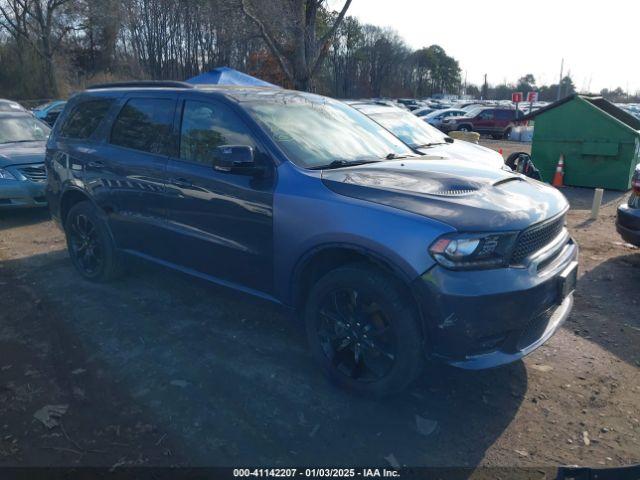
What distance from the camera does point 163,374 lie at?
3.56 m

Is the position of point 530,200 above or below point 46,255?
above

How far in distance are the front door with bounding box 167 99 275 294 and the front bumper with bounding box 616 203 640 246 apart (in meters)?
3.97

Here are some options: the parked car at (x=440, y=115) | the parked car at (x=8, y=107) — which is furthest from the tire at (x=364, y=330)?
the parked car at (x=440, y=115)

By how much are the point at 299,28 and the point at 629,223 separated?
15.3 metres

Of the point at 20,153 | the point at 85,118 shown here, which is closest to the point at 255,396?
the point at 85,118

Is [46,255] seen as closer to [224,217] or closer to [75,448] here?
[224,217]

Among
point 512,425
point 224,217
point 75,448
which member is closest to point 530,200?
point 512,425

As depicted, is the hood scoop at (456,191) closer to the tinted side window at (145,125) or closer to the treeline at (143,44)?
the tinted side window at (145,125)

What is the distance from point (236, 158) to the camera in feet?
11.1

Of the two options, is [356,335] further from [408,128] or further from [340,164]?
[408,128]

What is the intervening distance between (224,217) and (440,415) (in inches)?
78.2

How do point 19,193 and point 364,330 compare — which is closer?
point 364,330

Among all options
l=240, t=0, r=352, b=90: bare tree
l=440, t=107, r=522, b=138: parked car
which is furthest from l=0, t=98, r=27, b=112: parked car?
l=440, t=107, r=522, b=138: parked car

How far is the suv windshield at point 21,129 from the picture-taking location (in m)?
8.77
